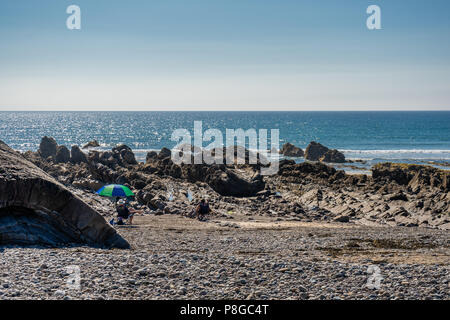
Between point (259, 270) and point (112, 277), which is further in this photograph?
point (259, 270)

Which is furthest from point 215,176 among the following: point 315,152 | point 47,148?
point 315,152

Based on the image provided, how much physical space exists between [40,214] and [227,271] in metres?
6.93

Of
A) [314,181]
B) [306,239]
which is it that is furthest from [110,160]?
[306,239]

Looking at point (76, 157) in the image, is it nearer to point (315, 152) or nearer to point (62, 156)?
point (62, 156)

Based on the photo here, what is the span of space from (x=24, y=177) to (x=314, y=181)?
30.8 meters

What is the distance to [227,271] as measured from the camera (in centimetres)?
1248

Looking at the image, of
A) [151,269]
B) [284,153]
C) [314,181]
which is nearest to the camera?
[151,269]

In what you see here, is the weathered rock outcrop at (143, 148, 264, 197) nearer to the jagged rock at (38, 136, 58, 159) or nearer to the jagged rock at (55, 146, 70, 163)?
the jagged rock at (55, 146, 70, 163)

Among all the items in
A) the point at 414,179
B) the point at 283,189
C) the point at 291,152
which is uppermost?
the point at 291,152

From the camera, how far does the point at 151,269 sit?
1216cm

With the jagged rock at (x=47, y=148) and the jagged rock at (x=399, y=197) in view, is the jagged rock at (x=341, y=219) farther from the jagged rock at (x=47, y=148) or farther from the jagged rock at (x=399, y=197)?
the jagged rock at (x=47, y=148)

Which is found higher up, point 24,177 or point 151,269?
point 24,177
